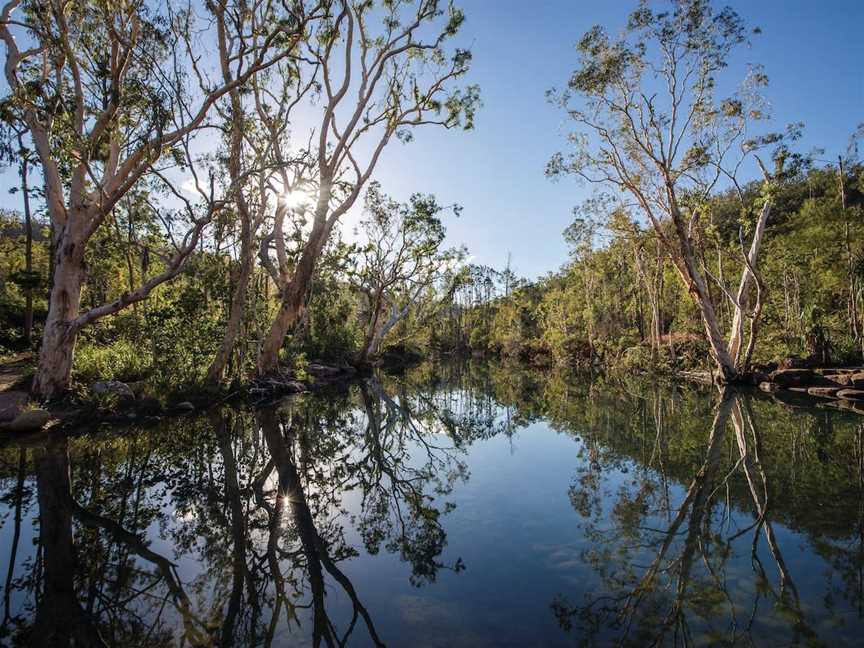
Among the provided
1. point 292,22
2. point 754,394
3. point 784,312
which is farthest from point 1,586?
point 784,312

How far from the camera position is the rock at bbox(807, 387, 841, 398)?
42.0ft

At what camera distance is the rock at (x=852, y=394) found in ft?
39.6

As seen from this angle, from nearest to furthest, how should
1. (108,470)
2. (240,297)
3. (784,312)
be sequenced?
1. (108,470)
2. (240,297)
3. (784,312)

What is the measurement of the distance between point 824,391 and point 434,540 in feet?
47.5

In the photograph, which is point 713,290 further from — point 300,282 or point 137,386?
point 137,386

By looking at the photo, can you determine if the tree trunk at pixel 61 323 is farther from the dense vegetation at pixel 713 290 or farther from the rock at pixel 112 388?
the dense vegetation at pixel 713 290

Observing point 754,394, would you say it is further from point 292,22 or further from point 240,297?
point 292,22

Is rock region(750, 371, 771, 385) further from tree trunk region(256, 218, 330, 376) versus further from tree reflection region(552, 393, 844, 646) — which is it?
tree trunk region(256, 218, 330, 376)

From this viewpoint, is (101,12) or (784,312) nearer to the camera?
(101,12)

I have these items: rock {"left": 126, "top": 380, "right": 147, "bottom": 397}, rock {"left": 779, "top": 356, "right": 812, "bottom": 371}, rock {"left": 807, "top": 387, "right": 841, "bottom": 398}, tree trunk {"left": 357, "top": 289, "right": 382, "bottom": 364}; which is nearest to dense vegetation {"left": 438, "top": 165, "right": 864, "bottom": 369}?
rock {"left": 779, "top": 356, "right": 812, "bottom": 371}

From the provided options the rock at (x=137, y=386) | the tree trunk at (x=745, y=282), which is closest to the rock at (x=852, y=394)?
the tree trunk at (x=745, y=282)

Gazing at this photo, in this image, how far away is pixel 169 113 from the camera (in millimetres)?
9703

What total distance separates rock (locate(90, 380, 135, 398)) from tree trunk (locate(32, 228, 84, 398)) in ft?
1.81

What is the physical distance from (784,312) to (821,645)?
24153mm
